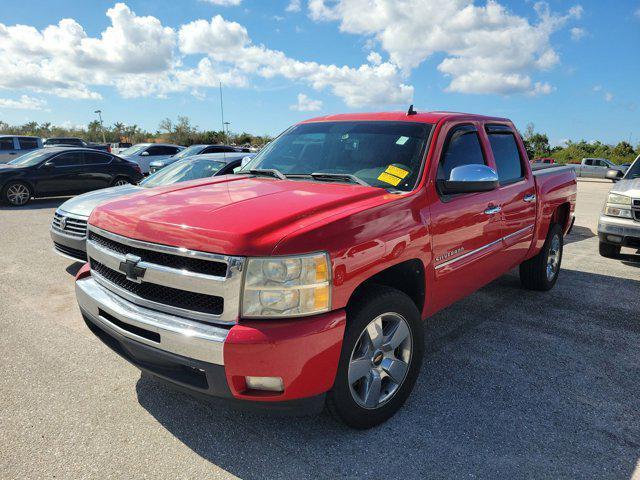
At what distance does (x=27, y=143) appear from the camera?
704 inches

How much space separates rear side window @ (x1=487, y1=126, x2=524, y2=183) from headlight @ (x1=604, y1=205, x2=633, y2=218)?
3027 mm

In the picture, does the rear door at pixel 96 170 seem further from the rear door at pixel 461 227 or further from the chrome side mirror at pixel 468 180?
the chrome side mirror at pixel 468 180

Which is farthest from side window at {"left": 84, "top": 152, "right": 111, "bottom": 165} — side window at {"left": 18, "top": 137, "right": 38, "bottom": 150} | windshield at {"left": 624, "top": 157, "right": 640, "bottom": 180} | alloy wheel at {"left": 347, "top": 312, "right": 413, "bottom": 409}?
windshield at {"left": 624, "top": 157, "right": 640, "bottom": 180}

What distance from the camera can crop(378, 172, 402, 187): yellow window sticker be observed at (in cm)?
309

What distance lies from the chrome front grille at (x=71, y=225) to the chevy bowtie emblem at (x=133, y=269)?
347 cm

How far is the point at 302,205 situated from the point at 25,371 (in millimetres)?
2522

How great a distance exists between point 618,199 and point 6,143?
1963cm

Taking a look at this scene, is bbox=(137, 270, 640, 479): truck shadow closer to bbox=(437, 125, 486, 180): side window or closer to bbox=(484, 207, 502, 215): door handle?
bbox=(484, 207, 502, 215): door handle

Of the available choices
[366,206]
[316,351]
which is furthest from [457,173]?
[316,351]

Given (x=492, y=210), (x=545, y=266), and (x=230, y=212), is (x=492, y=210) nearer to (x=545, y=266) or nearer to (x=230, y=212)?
(x=545, y=266)

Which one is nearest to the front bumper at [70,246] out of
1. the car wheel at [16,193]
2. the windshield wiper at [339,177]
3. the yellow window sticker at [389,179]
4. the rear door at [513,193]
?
the windshield wiper at [339,177]

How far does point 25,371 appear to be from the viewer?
3.39 meters

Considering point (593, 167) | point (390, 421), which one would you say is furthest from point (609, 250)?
point (593, 167)

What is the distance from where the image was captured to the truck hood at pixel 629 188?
6.47 metres
